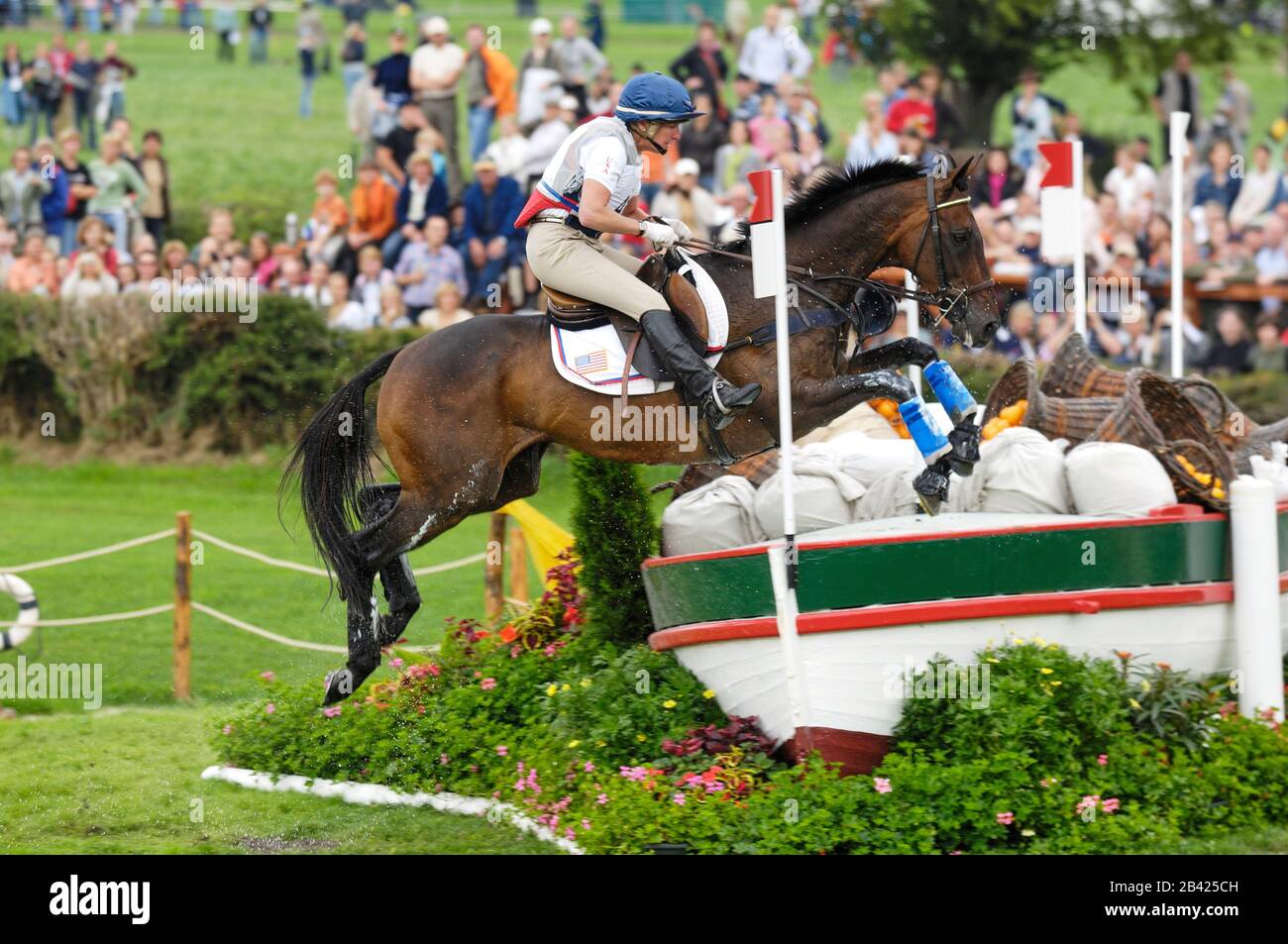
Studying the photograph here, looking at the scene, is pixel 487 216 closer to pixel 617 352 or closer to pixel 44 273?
pixel 44 273

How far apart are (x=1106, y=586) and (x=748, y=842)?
1.86 meters

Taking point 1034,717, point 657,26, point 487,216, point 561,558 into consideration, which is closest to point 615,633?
point 561,558

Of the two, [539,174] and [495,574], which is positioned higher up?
[539,174]

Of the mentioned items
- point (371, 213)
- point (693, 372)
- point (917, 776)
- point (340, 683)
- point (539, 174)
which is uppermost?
point (539, 174)

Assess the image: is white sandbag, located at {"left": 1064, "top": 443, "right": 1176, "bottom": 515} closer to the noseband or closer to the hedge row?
the noseband

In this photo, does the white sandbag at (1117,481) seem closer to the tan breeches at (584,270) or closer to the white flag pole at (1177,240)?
the white flag pole at (1177,240)

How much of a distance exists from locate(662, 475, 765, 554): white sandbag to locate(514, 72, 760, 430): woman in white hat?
472 millimetres

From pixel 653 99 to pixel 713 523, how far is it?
1897 mm

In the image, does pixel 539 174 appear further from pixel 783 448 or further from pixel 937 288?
pixel 783 448

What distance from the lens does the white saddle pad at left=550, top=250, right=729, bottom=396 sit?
7.96m

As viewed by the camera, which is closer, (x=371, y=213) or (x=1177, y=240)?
(x=1177, y=240)

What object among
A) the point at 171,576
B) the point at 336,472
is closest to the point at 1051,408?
the point at 336,472

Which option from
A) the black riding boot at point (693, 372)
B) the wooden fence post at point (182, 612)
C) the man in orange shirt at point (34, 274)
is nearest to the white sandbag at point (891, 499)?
the black riding boot at point (693, 372)

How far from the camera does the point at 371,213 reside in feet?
51.6
